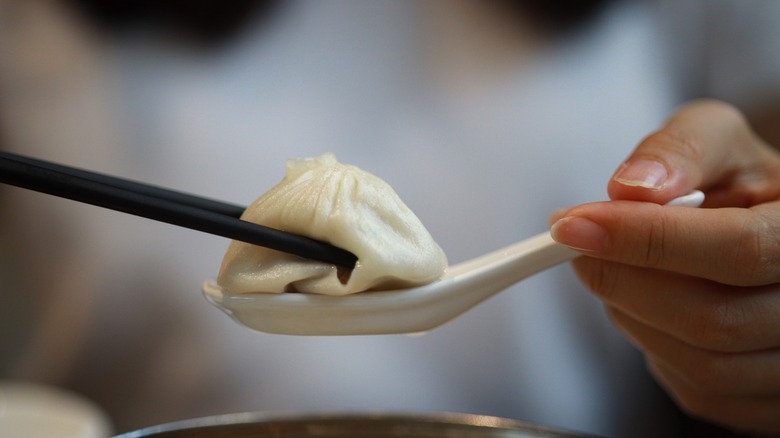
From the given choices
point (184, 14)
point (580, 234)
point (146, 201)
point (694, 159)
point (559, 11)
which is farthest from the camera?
point (559, 11)

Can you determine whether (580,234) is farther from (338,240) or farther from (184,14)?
(184,14)

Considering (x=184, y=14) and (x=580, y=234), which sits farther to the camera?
(x=184, y=14)

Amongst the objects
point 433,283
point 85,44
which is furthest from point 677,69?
point 85,44

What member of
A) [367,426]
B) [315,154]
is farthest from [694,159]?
[315,154]

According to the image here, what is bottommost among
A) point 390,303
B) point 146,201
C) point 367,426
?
point 367,426

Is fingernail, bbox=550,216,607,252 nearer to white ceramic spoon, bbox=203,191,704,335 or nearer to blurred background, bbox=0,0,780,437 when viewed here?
white ceramic spoon, bbox=203,191,704,335

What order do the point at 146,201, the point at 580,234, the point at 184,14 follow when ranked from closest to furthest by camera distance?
the point at 146,201 → the point at 580,234 → the point at 184,14

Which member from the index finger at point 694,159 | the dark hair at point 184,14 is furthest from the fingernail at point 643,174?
the dark hair at point 184,14
